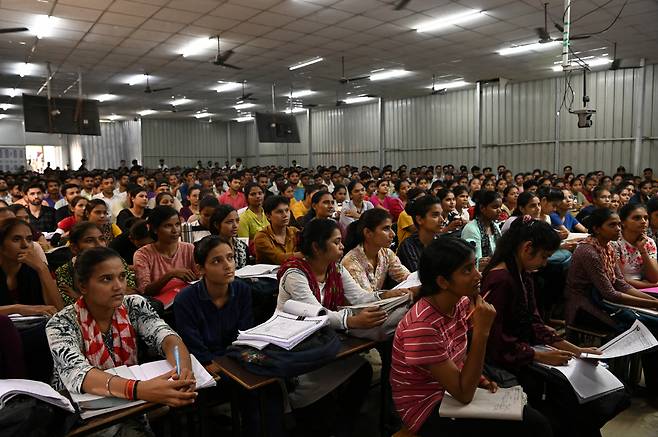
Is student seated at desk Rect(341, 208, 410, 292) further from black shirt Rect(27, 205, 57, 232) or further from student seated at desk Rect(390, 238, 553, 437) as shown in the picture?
black shirt Rect(27, 205, 57, 232)

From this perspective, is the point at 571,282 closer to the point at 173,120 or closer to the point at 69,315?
the point at 69,315

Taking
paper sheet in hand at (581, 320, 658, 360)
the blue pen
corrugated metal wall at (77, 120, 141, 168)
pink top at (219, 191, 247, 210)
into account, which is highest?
corrugated metal wall at (77, 120, 141, 168)

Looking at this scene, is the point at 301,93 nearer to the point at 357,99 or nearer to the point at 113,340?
the point at 357,99

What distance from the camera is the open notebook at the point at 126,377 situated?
1717mm

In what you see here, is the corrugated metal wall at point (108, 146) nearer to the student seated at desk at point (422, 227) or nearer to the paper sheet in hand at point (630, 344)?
the student seated at desk at point (422, 227)

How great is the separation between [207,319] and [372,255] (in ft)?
4.25

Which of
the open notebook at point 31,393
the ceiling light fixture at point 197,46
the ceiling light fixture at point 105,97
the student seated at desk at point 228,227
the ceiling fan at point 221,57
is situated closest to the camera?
the open notebook at point 31,393

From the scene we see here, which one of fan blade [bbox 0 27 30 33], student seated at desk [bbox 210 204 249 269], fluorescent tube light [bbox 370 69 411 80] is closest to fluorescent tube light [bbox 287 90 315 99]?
fluorescent tube light [bbox 370 69 411 80]

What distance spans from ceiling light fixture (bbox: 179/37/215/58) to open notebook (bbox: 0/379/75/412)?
813 cm

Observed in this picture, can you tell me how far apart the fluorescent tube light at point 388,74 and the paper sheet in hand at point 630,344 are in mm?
10212

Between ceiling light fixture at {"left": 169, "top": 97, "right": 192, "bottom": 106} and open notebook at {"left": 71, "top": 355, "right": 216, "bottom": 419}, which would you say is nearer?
open notebook at {"left": 71, "top": 355, "right": 216, "bottom": 419}

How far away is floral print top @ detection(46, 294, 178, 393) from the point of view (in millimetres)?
1832

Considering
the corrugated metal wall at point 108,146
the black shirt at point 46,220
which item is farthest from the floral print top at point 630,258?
the corrugated metal wall at point 108,146

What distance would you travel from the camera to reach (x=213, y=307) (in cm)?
251
